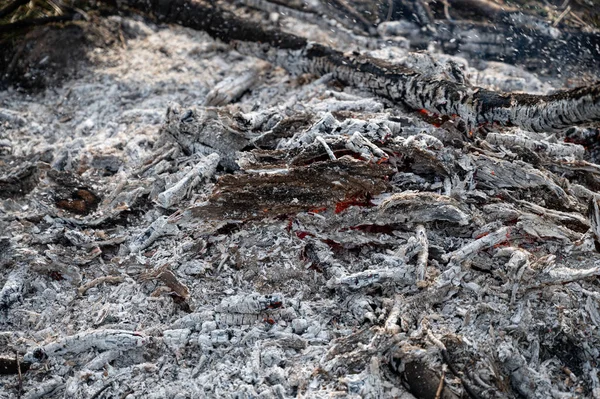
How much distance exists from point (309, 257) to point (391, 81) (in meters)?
2.29

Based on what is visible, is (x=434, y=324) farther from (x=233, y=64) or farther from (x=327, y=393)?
(x=233, y=64)

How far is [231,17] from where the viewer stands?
684 centimetres

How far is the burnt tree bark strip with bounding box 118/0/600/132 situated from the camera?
12.3 ft

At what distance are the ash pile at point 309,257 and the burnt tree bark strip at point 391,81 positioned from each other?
0.28 feet

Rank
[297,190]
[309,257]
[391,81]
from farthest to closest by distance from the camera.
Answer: [391,81], [297,190], [309,257]

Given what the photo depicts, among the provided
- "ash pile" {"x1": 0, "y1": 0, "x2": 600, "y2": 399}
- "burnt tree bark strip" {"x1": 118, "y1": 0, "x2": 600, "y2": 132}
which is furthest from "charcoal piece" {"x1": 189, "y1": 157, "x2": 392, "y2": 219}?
"burnt tree bark strip" {"x1": 118, "y1": 0, "x2": 600, "y2": 132}

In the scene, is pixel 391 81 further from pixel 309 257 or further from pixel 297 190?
pixel 309 257

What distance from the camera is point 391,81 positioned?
198 inches

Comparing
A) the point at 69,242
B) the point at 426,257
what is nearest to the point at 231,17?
the point at 69,242

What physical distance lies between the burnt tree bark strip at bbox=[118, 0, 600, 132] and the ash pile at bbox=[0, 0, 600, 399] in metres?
0.08

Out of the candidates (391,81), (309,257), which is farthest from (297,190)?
(391,81)

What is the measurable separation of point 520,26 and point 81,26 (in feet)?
19.7

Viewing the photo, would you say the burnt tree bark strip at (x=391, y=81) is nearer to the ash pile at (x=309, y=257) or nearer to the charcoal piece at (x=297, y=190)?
the ash pile at (x=309, y=257)

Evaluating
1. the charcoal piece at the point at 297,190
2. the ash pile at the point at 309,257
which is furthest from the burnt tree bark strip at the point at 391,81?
the charcoal piece at the point at 297,190
